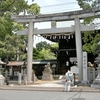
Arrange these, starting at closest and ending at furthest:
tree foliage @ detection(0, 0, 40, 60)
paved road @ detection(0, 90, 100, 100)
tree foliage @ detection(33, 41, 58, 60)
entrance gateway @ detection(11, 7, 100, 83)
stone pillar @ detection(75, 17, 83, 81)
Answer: paved road @ detection(0, 90, 100, 100)
stone pillar @ detection(75, 17, 83, 81)
entrance gateway @ detection(11, 7, 100, 83)
tree foliage @ detection(0, 0, 40, 60)
tree foliage @ detection(33, 41, 58, 60)

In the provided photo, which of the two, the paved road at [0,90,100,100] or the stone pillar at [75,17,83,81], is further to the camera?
the stone pillar at [75,17,83,81]

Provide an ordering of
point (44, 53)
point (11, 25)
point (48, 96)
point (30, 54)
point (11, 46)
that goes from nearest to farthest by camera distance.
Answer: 1. point (48, 96)
2. point (30, 54)
3. point (11, 25)
4. point (11, 46)
5. point (44, 53)

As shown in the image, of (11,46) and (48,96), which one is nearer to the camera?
(48,96)

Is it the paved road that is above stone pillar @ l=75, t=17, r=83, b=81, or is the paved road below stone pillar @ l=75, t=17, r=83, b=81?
below

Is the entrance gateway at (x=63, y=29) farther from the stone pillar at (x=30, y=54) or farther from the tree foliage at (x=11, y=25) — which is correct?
the tree foliage at (x=11, y=25)

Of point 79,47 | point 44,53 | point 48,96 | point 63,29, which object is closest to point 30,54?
point 63,29

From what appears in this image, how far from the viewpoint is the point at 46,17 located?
21.4 metres

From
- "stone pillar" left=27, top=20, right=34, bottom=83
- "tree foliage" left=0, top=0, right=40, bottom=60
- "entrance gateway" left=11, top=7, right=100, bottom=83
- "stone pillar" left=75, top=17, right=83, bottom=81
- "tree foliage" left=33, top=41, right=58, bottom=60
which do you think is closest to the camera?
"stone pillar" left=75, top=17, right=83, bottom=81

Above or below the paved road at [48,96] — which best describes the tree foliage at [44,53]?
above

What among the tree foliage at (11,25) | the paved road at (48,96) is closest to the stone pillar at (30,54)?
the tree foliage at (11,25)

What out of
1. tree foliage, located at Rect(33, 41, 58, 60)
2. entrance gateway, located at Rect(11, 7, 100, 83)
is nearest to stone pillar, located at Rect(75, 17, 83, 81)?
entrance gateway, located at Rect(11, 7, 100, 83)

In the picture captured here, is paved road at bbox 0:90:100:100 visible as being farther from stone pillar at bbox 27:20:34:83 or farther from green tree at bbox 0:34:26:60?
green tree at bbox 0:34:26:60

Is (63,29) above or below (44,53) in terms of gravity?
above

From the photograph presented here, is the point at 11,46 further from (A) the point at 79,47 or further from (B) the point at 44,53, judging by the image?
Answer: (B) the point at 44,53
